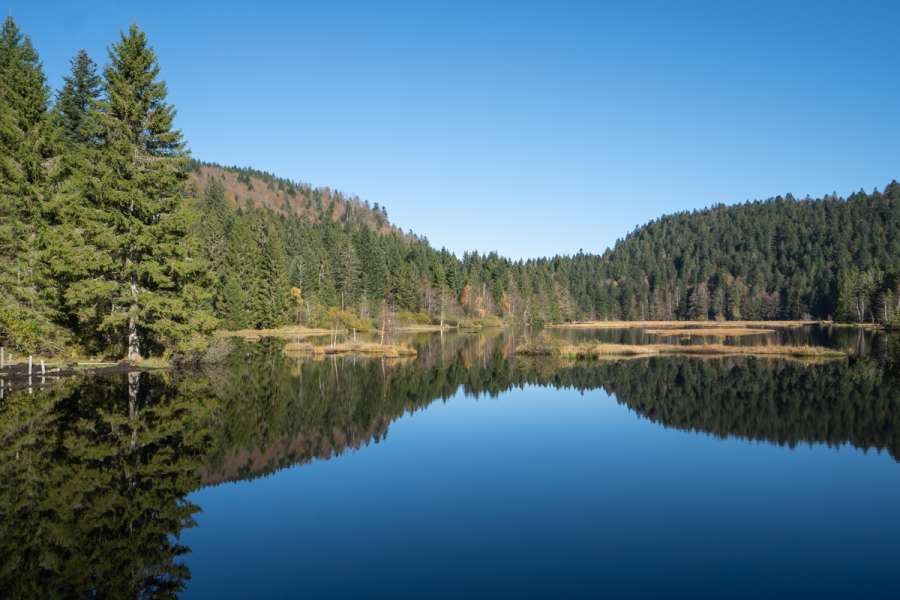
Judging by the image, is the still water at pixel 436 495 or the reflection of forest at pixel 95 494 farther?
the still water at pixel 436 495

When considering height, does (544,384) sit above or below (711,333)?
below

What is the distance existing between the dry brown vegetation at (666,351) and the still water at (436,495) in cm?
2324

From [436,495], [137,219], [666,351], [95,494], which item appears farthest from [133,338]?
[666,351]

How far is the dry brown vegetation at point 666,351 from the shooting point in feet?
166

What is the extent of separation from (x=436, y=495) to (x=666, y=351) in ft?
152

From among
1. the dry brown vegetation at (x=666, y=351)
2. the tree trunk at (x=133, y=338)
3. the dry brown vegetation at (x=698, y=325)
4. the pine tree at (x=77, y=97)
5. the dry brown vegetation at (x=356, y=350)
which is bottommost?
the dry brown vegetation at (x=666, y=351)

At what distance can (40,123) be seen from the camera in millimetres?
33625

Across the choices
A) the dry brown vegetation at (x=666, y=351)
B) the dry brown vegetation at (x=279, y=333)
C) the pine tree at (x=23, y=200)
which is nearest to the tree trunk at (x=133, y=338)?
the pine tree at (x=23, y=200)

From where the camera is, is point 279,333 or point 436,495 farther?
point 279,333

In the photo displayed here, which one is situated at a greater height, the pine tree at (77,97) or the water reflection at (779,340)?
the pine tree at (77,97)

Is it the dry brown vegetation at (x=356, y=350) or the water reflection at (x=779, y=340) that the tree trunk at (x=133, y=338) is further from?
the water reflection at (x=779, y=340)

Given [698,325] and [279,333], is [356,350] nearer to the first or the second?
[279,333]

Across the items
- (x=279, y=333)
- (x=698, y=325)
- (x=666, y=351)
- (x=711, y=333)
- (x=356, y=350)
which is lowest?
(x=666, y=351)

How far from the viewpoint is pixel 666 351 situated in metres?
55.8
